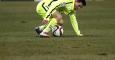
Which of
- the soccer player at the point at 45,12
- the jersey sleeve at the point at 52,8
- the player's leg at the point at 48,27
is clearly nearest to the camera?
the jersey sleeve at the point at 52,8

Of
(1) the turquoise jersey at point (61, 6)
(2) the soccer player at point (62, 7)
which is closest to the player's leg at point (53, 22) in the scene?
(2) the soccer player at point (62, 7)

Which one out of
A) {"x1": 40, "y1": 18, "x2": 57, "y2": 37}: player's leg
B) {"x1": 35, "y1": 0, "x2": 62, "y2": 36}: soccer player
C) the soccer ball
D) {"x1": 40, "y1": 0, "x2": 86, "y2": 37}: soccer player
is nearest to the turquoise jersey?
{"x1": 40, "y1": 0, "x2": 86, "y2": 37}: soccer player

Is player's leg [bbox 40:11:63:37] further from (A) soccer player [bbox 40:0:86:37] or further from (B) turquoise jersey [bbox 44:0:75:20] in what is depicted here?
(B) turquoise jersey [bbox 44:0:75:20]

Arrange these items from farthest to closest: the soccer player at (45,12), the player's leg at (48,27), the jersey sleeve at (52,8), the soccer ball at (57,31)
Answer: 1. the soccer ball at (57,31)
2. the soccer player at (45,12)
3. the player's leg at (48,27)
4. the jersey sleeve at (52,8)

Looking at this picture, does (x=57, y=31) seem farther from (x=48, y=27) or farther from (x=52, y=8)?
(x=52, y=8)

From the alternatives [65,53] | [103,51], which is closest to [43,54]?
[65,53]

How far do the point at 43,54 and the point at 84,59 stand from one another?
114 centimetres

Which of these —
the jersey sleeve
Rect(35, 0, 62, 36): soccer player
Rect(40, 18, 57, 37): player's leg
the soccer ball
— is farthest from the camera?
the soccer ball

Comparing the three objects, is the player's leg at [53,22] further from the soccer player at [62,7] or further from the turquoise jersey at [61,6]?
the turquoise jersey at [61,6]

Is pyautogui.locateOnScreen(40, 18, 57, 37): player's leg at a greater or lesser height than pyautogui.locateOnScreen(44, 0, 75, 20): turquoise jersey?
lesser

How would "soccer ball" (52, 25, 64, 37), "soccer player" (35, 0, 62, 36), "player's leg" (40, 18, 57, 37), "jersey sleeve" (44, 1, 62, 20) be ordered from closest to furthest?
"jersey sleeve" (44, 1, 62, 20) < "player's leg" (40, 18, 57, 37) < "soccer player" (35, 0, 62, 36) < "soccer ball" (52, 25, 64, 37)

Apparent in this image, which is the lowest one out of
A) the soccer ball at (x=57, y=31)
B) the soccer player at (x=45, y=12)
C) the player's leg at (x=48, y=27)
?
the soccer ball at (x=57, y=31)

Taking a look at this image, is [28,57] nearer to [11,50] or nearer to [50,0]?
[11,50]

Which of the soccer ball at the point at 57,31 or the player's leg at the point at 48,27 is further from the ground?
the player's leg at the point at 48,27
